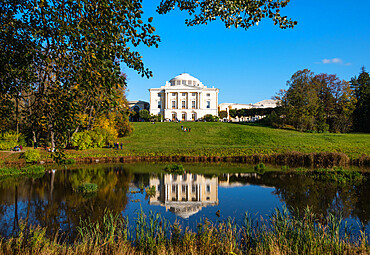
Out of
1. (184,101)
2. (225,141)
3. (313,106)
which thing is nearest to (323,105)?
(313,106)

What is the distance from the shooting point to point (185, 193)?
40.6ft

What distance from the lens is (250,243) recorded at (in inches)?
230

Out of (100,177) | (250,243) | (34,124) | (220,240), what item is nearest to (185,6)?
(34,124)

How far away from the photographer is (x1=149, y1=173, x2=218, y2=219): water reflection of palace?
32.3 ft

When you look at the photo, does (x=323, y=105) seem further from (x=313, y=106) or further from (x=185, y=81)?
(x=185, y=81)

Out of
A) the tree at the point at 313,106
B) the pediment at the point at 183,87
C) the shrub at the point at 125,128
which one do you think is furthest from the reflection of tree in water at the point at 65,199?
the pediment at the point at 183,87

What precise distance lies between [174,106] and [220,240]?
6729 centimetres

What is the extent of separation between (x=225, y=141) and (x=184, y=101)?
1447 inches

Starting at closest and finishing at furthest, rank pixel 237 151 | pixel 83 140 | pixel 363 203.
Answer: pixel 363 203
pixel 83 140
pixel 237 151

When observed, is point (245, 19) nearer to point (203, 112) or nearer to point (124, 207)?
point (124, 207)

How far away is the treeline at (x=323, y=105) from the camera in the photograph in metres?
43.2

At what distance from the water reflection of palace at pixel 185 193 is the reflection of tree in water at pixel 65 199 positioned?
1.63 metres

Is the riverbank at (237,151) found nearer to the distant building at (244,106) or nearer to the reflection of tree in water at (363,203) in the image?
the reflection of tree in water at (363,203)

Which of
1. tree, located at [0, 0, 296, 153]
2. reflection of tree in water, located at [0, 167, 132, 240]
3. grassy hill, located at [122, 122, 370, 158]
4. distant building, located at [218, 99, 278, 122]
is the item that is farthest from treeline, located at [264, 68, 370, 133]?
tree, located at [0, 0, 296, 153]
